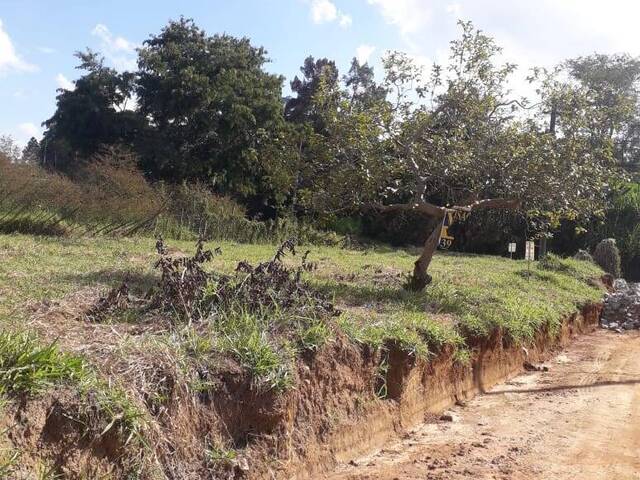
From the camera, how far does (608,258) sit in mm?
25750

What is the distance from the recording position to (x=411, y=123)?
11070mm

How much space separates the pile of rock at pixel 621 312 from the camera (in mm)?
17375

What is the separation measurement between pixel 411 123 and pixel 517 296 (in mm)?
4305

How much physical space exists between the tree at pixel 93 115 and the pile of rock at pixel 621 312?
1750 centimetres

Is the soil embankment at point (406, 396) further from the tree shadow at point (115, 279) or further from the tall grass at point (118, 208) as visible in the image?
the tall grass at point (118, 208)

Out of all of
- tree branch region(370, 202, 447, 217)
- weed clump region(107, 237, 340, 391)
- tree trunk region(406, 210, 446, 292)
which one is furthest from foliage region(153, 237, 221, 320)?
tree trunk region(406, 210, 446, 292)

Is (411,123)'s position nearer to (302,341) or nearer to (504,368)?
(504,368)

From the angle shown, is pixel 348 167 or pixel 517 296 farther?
pixel 517 296

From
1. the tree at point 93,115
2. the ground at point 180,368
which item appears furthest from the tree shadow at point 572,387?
the tree at point 93,115

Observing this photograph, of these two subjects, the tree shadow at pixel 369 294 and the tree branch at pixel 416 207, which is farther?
the tree branch at pixel 416 207

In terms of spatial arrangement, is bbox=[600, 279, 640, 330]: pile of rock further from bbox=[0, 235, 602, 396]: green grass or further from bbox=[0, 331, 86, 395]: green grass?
bbox=[0, 331, 86, 395]: green grass

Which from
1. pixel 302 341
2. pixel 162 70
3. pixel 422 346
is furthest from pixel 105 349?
pixel 162 70

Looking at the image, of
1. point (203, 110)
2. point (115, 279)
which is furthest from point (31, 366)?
point (203, 110)

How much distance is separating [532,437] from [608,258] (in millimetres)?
20636
